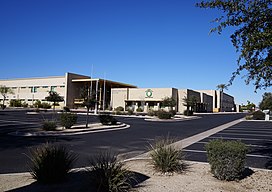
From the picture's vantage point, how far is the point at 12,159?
8.52 m

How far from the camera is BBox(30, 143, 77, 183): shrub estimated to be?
5848mm

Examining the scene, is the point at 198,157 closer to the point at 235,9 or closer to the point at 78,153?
the point at 78,153

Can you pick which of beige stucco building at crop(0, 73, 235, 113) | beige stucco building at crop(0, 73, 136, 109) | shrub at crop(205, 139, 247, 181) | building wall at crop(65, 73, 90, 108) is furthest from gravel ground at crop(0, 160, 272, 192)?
building wall at crop(65, 73, 90, 108)

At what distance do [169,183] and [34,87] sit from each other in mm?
82473

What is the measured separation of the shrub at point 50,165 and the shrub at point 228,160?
3586 millimetres

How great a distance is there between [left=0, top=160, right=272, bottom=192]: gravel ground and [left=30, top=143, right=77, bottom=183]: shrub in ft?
0.64

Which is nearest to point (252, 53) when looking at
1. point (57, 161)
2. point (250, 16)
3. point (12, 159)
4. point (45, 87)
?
point (250, 16)

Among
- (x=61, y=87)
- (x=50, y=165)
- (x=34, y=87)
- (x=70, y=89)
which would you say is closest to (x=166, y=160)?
(x=50, y=165)

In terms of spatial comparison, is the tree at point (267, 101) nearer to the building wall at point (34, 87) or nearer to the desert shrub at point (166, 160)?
the desert shrub at point (166, 160)

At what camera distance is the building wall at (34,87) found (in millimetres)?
75875

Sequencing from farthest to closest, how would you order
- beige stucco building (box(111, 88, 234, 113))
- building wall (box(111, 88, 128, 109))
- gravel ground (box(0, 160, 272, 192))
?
building wall (box(111, 88, 128, 109)) → beige stucco building (box(111, 88, 234, 113)) → gravel ground (box(0, 160, 272, 192))

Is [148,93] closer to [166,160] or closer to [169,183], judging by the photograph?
[166,160]

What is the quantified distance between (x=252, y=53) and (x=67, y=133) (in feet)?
40.6

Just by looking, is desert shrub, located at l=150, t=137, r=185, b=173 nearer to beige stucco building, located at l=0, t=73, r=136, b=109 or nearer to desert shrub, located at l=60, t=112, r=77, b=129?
desert shrub, located at l=60, t=112, r=77, b=129
